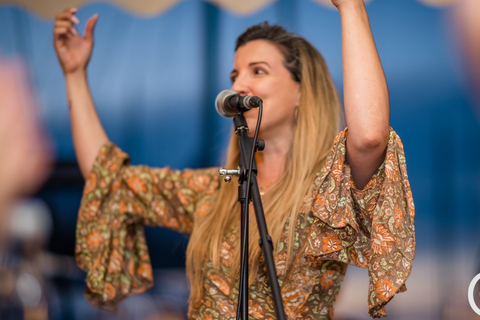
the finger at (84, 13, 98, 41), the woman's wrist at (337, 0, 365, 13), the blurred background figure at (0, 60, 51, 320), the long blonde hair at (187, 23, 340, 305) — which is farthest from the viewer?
the blurred background figure at (0, 60, 51, 320)

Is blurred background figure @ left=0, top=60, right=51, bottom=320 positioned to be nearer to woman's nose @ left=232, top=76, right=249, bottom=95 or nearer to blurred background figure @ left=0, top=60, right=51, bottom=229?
blurred background figure @ left=0, top=60, right=51, bottom=229

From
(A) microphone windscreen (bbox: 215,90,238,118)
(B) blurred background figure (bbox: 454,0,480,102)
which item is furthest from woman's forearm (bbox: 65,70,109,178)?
(B) blurred background figure (bbox: 454,0,480,102)

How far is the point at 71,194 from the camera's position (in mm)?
2334

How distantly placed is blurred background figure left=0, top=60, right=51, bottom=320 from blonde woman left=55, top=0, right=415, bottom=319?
1.15 feet

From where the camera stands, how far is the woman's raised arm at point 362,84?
1338 millimetres

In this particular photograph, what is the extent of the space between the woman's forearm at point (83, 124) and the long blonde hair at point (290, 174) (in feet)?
1.55

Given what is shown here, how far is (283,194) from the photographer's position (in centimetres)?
175

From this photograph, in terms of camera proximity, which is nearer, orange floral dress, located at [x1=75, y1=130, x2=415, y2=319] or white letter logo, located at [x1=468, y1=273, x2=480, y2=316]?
orange floral dress, located at [x1=75, y1=130, x2=415, y2=319]

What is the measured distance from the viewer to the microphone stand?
1.12 metres

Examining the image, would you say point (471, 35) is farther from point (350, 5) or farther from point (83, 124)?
point (83, 124)

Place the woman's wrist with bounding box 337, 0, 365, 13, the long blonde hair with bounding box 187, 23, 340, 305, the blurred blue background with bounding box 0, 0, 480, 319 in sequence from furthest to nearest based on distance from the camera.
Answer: the blurred blue background with bounding box 0, 0, 480, 319 < the long blonde hair with bounding box 187, 23, 340, 305 < the woman's wrist with bounding box 337, 0, 365, 13

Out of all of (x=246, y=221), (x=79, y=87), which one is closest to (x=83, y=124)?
(x=79, y=87)

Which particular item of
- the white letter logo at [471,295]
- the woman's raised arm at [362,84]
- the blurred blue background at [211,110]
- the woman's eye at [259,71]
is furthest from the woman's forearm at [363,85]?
the white letter logo at [471,295]

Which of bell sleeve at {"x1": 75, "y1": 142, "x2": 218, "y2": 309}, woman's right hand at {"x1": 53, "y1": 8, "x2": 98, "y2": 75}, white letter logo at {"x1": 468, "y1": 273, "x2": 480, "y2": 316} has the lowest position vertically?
Answer: white letter logo at {"x1": 468, "y1": 273, "x2": 480, "y2": 316}
